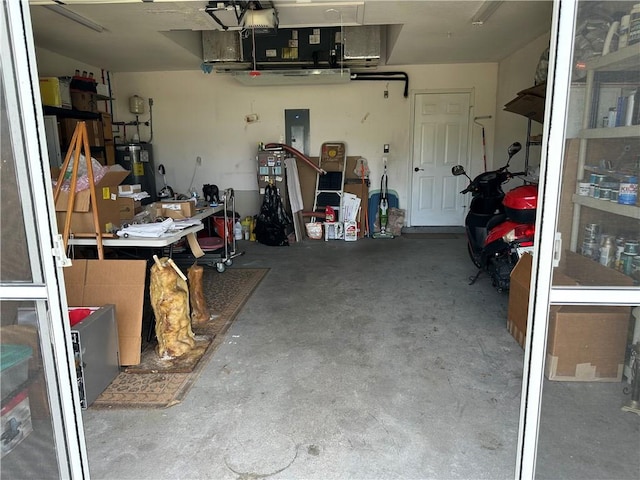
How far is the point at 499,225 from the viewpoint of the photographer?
3.69 metres

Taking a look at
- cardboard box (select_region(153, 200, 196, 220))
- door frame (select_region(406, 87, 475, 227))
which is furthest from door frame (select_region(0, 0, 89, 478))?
door frame (select_region(406, 87, 475, 227))

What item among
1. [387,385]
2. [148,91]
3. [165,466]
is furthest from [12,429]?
Result: [148,91]

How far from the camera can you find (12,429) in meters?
1.56

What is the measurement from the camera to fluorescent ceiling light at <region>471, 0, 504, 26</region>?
3680mm

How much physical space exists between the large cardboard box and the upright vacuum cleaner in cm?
499

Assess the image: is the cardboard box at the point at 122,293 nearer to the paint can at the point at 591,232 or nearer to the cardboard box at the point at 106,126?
the paint can at the point at 591,232

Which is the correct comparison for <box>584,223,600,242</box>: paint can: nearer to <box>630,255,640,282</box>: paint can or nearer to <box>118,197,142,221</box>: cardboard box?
<box>630,255,640,282</box>: paint can

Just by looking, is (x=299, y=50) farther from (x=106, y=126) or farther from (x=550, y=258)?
(x=550, y=258)

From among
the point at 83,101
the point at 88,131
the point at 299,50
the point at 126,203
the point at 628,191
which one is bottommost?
the point at 126,203

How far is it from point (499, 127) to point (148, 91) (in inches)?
223

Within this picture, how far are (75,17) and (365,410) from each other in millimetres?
4441

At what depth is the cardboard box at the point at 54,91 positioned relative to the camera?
4742mm

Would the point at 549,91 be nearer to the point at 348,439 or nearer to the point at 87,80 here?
the point at 348,439

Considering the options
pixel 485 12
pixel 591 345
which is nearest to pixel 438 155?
pixel 485 12
